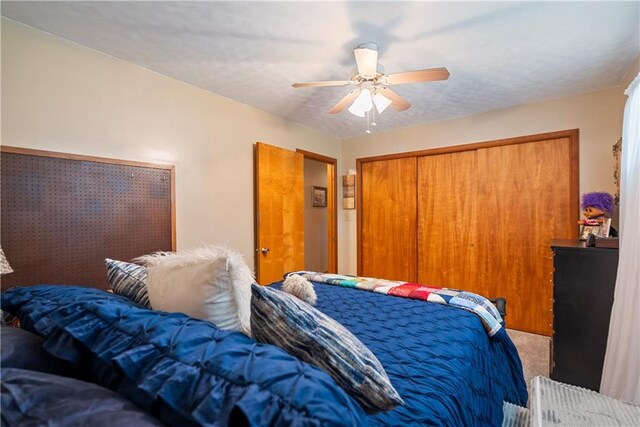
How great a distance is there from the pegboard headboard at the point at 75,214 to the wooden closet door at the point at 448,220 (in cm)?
302

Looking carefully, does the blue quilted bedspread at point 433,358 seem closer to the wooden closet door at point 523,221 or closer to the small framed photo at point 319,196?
the wooden closet door at point 523,221

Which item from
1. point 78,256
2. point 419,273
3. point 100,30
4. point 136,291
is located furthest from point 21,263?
point 419,273

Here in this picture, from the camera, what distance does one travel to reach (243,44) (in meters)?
2.02

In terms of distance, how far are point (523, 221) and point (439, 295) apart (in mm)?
2101

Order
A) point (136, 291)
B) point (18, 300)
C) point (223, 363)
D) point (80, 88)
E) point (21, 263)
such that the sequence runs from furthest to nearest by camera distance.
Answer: point (80, 88), point (21, 263), point (136, 291), point (18, 300), point (223, 363)

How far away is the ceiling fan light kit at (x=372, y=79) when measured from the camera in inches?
72.8

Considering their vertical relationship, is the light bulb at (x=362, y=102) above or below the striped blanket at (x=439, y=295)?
above

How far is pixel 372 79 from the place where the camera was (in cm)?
206

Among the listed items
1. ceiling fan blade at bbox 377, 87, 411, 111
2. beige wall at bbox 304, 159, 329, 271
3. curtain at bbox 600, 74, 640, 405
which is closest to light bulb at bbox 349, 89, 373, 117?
ceiling fan blade at bbox 377, 87, 411, 111

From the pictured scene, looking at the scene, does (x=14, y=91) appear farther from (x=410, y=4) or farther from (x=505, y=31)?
(x=505, y=31)

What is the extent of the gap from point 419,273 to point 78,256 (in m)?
3.57

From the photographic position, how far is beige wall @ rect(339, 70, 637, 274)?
9.14 ft

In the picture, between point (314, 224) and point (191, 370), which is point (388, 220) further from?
point (191, 370)

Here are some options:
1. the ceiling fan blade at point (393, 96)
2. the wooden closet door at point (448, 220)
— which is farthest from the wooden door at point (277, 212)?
the wooden closet door at point (448, 220)
